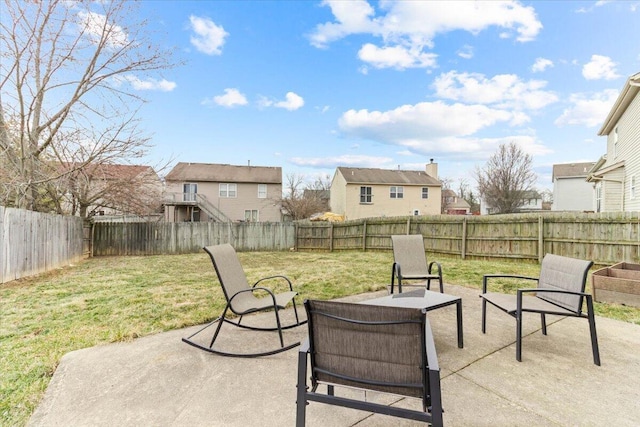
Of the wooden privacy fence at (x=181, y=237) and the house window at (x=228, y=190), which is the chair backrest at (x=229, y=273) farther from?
the house window at (x=228, y=190)

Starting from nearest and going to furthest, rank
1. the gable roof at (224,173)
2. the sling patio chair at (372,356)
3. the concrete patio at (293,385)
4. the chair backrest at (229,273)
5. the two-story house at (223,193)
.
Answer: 1. the sling patio chair at (372,356)
2. the concrete patio at (293,385)
3. the chair backrest at (229,273)
4. the two-story house at (223,193)
5. the gable roof at (224,173)

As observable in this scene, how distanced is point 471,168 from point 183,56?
83.0ft

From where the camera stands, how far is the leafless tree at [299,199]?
26000mm

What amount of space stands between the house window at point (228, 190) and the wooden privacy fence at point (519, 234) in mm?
14136

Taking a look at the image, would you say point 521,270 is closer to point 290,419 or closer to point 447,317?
point 447,317

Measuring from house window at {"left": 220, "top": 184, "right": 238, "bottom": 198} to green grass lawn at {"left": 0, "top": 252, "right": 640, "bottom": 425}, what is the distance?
55.7 ft

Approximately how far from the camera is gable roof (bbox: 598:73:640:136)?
950 cm

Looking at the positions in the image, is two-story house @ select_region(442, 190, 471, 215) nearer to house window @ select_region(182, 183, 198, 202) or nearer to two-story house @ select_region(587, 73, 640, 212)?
two-story house @ select_region(587, 73, 640, 212)

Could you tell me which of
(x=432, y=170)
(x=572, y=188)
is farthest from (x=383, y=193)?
(x=572, y=188)

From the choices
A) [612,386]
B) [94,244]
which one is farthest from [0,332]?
[94,244]

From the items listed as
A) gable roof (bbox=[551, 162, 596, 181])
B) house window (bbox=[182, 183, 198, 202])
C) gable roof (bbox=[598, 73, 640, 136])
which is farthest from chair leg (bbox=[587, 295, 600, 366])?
gable roof (bbox=[551, 162, 596, 181])

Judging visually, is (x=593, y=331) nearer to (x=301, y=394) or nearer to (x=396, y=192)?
(x=301, y=394)

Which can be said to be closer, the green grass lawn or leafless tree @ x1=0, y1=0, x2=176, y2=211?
the green grass lawn

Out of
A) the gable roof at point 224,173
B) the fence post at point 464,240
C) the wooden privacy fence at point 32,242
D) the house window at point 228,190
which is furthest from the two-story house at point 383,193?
the wooden privacy fence at point 32,242
